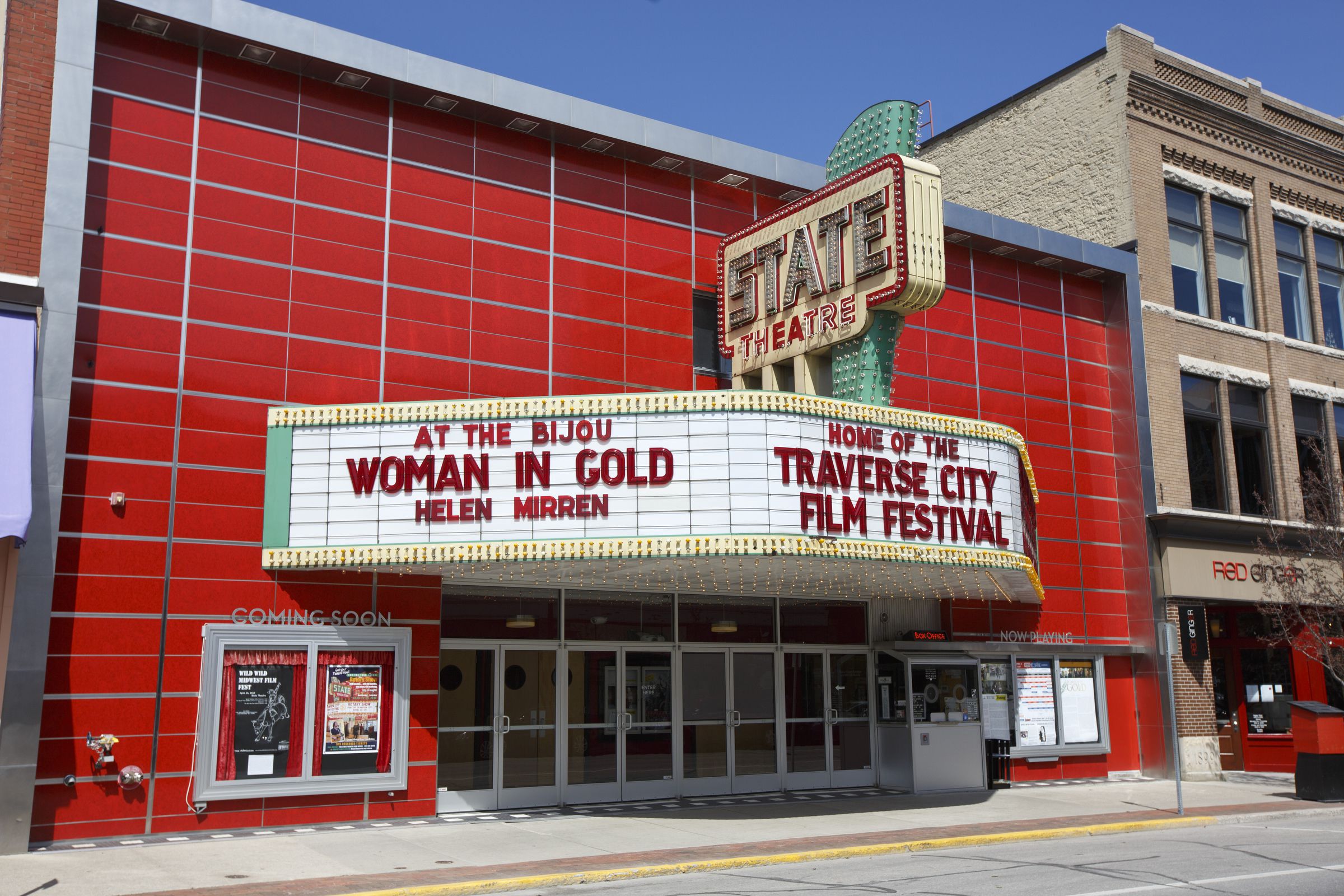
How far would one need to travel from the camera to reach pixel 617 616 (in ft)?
62.3

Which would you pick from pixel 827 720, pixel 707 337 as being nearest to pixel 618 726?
pixel 827 720

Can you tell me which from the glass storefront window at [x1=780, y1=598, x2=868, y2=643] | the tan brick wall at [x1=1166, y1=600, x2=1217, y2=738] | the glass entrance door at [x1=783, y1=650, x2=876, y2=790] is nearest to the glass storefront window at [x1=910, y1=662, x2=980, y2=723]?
the glass entrance door at [x1=783, y1=650, x2=876, y2=790]

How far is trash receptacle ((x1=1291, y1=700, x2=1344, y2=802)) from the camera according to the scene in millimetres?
19562

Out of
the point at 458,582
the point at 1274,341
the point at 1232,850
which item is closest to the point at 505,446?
the point at 458,582

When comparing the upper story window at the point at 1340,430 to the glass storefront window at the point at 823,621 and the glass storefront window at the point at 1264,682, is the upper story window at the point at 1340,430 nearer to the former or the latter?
the glass storefront window at the point at 1264,682

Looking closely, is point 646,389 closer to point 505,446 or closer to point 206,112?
point 505,446

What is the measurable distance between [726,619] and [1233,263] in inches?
654

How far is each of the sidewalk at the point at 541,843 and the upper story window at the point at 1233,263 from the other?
1225 cm

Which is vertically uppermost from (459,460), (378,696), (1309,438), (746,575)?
(1309,438)

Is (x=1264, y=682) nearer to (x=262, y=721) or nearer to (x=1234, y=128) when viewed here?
(x=1234, y=128)

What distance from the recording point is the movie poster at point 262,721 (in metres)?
15.2

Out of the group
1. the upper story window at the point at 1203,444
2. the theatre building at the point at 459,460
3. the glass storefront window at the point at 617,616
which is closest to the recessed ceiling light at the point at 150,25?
the theatre building at the point at 459,460

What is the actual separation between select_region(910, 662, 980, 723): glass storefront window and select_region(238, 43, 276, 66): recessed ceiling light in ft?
47.9

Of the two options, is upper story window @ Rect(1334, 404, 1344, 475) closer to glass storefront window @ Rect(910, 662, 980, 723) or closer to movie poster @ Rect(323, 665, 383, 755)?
glass storefront window @ Rect(910, 662, 980, 723)
